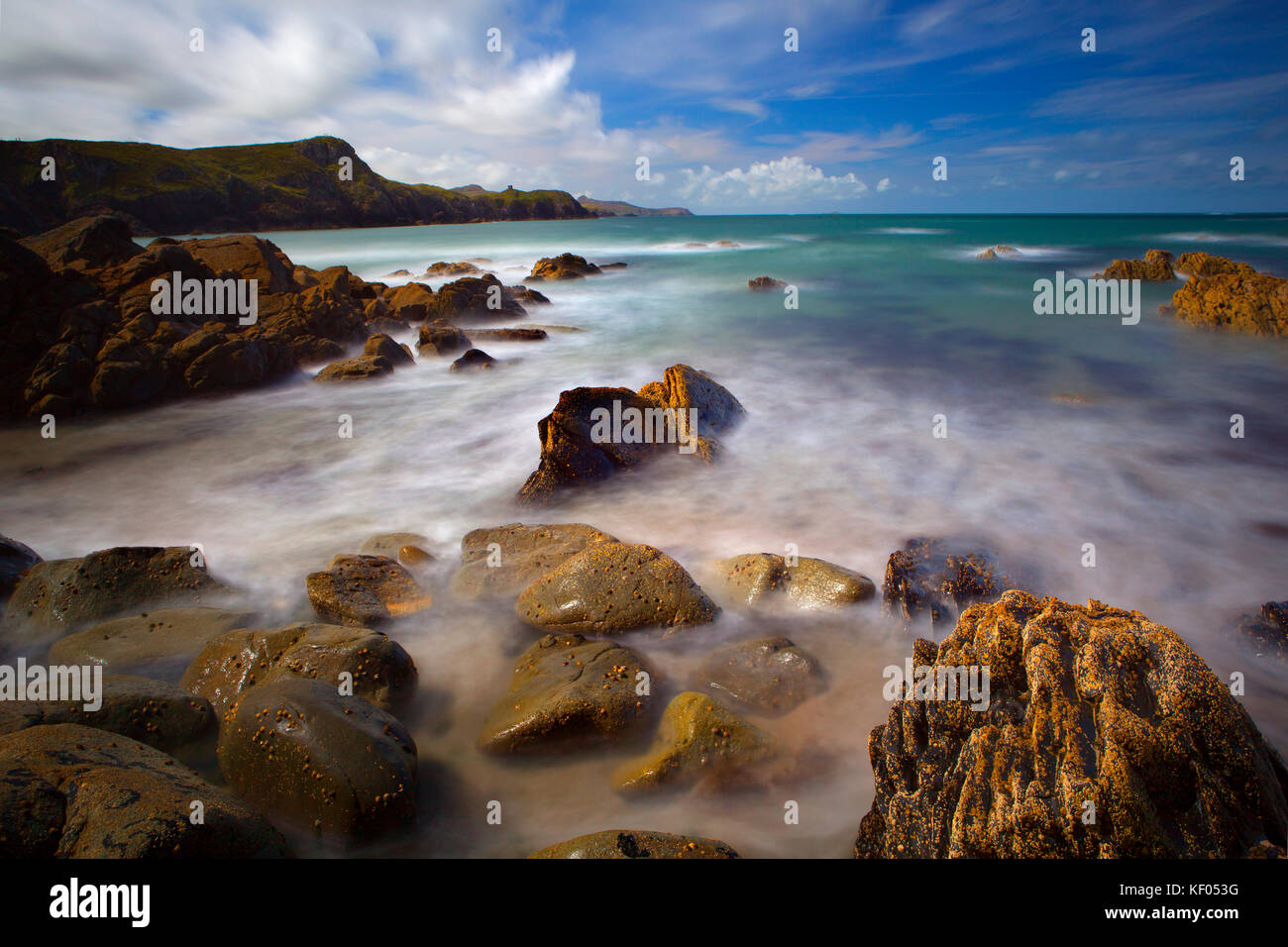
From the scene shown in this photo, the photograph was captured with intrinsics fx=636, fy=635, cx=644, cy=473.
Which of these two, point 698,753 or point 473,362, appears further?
point 473,362

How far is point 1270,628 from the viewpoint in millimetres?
4750

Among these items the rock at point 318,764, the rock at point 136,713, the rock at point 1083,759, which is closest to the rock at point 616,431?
the rock at point 136,713

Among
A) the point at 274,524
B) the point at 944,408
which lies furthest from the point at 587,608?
the point at 944,408

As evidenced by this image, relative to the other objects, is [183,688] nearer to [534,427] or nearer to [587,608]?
[587,608]

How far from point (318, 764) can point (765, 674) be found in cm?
278

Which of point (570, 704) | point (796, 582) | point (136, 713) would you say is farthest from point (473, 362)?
point (570, 704)

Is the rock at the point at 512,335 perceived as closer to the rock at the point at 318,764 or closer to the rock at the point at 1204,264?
the rock at the point at 318,764

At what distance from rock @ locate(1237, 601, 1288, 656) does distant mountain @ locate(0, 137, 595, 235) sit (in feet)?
209

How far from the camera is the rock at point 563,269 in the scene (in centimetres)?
3309

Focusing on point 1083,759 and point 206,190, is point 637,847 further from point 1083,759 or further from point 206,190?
point 206,190

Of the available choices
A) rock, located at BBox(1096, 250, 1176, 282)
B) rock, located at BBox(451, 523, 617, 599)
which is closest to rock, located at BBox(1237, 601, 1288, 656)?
rock, located at BBox(451, 523, 617, 599)

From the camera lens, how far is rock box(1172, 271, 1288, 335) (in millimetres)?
15242

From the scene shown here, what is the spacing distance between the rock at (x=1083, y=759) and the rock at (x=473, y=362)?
12740 millimetres

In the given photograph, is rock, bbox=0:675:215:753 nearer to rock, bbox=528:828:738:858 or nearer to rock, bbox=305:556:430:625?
rock, bbox=305:556:430:625
